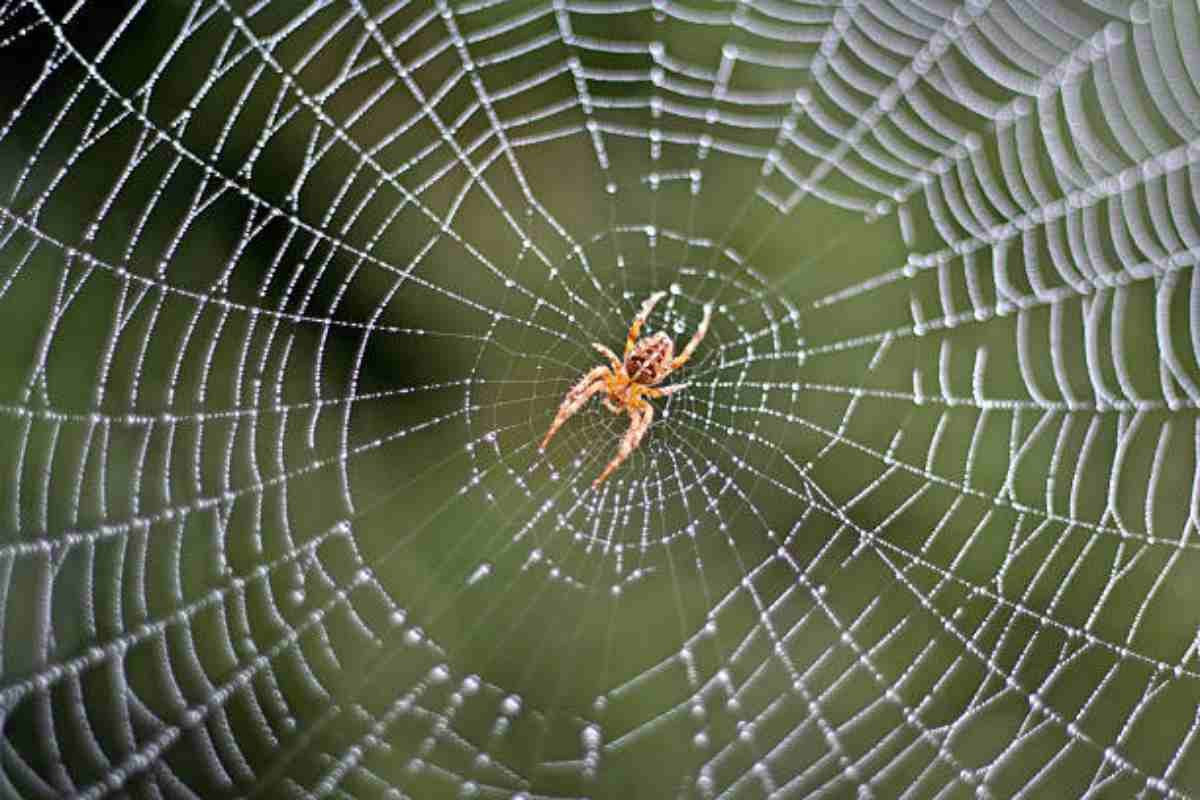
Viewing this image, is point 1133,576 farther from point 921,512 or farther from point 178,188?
point 178,188

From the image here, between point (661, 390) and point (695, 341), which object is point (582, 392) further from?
point (695, 341)

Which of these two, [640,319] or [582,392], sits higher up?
[640,319]

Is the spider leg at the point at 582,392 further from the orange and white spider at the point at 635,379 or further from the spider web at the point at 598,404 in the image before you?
the spider web at the point at 598,404

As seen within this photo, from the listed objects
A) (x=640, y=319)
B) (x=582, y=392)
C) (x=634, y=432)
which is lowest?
(x=634, y=432)

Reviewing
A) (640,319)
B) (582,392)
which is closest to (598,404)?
(582,392)

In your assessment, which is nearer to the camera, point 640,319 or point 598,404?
point 640,319

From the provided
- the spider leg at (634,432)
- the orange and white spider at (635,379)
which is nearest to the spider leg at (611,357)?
the orange and white spider at (635,379)

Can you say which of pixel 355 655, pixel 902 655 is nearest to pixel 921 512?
pixel 902 655
